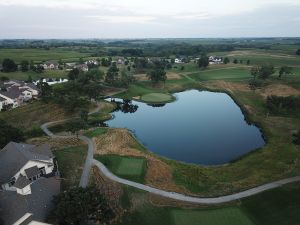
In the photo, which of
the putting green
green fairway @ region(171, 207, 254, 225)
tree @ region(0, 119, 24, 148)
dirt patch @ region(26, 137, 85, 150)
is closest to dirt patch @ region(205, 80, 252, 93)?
dirt patch @ region(26, 137, 85, 150)

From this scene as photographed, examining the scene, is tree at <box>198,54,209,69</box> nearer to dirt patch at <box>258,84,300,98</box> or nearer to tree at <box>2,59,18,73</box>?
dirt patch at <box>258,84,300,98</box>

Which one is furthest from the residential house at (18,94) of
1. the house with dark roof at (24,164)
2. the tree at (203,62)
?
the tree at (203,62)

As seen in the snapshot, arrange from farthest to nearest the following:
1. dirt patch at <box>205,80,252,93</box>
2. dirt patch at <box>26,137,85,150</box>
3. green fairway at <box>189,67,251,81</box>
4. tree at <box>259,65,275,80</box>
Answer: green fairway at <box>189,67,251,81</box>, tree at <box>259,65,275,80</box>, dirt patch at <box>205,80,252,93</box>, dirt patch at <box>26,137,85,150</box>

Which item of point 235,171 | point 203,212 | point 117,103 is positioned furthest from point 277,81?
point 203,212

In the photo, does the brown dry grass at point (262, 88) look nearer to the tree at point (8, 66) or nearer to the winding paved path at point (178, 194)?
the winding paved path at point (178, 194)

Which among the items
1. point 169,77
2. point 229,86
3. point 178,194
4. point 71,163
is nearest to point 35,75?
point 169,77

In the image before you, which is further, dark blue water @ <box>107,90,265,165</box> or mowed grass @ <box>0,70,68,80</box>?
mowed grass @ <box>0,70,68,80</box>

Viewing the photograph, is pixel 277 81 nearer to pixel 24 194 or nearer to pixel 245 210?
pixel 245 210
